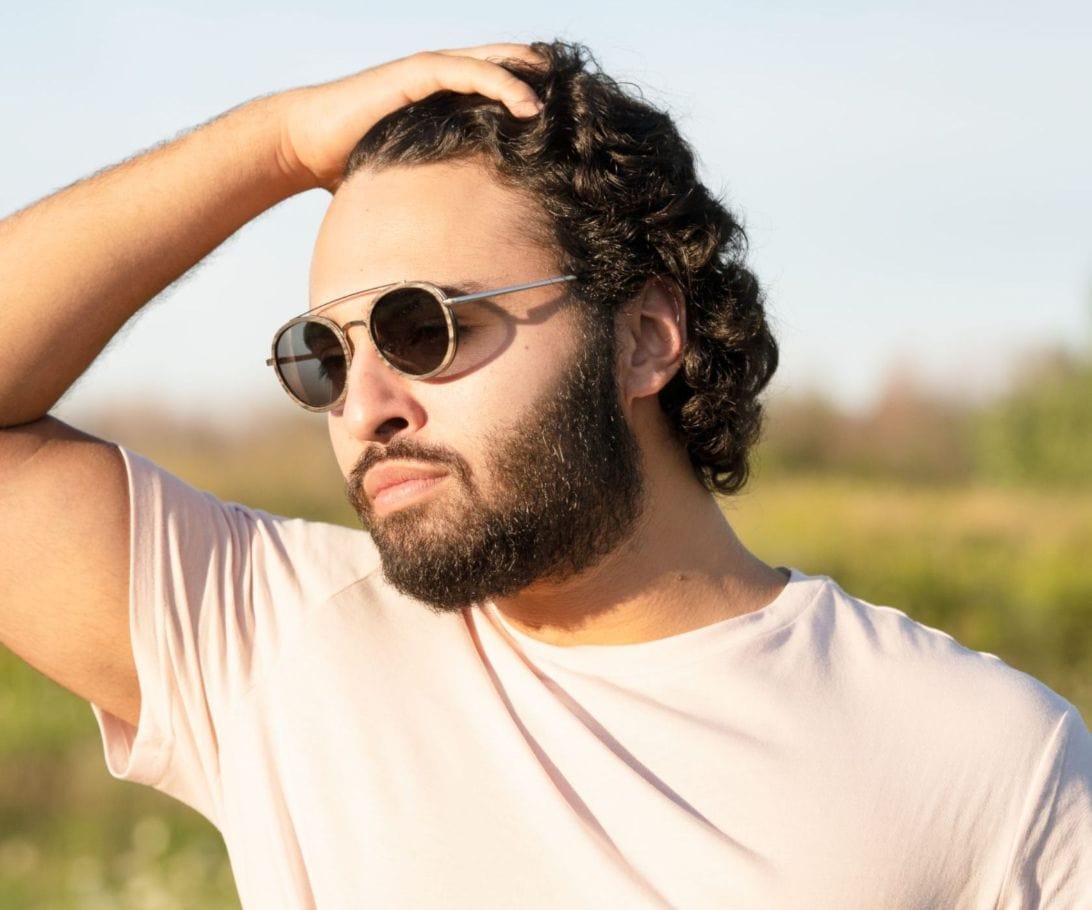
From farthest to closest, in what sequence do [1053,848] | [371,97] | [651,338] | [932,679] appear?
[651,338]
[371,97]
[932,679]
[1053,848]

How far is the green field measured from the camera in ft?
28.7

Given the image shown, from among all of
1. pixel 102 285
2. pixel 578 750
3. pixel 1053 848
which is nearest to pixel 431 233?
pixel 102 285

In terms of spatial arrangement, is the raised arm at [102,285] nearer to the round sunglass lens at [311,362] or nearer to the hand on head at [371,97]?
the hand on head at [371,97]

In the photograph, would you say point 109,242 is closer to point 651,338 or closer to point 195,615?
point 195,615

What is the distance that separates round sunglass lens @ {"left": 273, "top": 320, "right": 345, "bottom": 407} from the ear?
1.79 feet

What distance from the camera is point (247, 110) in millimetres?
2793

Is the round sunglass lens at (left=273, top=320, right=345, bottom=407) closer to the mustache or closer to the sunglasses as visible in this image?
the sunglasses

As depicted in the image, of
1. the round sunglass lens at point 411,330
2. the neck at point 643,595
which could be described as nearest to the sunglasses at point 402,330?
the round sunglass lens at point 411,330

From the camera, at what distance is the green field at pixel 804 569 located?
28.7 feet

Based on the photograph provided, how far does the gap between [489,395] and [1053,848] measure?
118 cm

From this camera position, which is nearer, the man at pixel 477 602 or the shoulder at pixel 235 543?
the man at pixel 477 602

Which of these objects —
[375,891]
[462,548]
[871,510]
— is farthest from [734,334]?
[871,510]

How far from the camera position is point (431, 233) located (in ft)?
8.31

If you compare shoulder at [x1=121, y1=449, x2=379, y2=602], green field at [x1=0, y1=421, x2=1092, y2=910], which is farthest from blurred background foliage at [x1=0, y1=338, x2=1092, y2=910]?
shoulder at [x1=121, y1=449, x2=379, y2=602]
